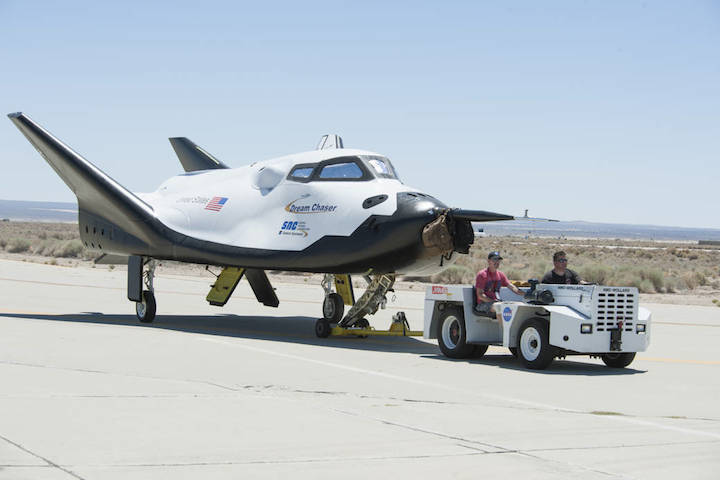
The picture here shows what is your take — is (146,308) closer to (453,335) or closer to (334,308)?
(334,308)

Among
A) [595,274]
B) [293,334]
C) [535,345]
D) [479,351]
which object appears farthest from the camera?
[595,274]

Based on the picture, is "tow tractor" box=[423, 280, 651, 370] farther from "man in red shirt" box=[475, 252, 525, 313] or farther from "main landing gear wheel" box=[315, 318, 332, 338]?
"main landing gear wheel" box=[315, 318, 332, 338]

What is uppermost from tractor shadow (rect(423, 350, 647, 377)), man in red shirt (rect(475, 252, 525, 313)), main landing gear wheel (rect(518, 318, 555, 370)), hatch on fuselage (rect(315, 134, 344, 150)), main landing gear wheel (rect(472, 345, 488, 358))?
hatch on fuselage (rect(315, 134, 344, 150))

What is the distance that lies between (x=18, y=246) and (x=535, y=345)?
57.6 meters

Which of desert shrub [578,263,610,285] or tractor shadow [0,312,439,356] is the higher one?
desert shrub [578,263,610,285]

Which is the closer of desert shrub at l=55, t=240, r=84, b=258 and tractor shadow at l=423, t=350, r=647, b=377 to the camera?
tractor shadow at l=423, t=350, r=647, b=377

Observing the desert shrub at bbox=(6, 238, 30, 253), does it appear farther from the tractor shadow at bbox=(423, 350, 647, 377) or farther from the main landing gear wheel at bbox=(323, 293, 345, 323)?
the tractor shadow at bbox=(423, 350, 647, 377)

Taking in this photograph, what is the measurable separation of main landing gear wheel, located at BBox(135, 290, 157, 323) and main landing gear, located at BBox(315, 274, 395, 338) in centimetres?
452

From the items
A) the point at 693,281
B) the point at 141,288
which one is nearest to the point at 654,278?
the point at 693,281

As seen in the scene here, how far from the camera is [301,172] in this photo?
18938mm

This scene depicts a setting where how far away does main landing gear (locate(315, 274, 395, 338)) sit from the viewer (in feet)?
59.9

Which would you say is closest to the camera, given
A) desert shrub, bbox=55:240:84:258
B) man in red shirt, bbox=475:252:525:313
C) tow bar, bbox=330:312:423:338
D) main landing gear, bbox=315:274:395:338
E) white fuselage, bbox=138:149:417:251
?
man in red shirt, bbox=475:252:525:313

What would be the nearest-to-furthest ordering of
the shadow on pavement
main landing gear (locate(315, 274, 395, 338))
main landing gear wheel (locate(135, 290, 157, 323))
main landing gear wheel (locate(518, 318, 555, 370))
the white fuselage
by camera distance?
main landing gear wheel (locate(518, 318, 555, 370))
the shadow on pavement
the white fuselage
main landing gear (locate(315, 274, 395, 338))
main landing gear wheel (locate(135, 290, 157, 323))

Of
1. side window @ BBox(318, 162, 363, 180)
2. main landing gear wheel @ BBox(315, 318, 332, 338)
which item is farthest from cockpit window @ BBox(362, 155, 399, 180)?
main landing gear wheel @ BBox(315, 318, 332, 338)
